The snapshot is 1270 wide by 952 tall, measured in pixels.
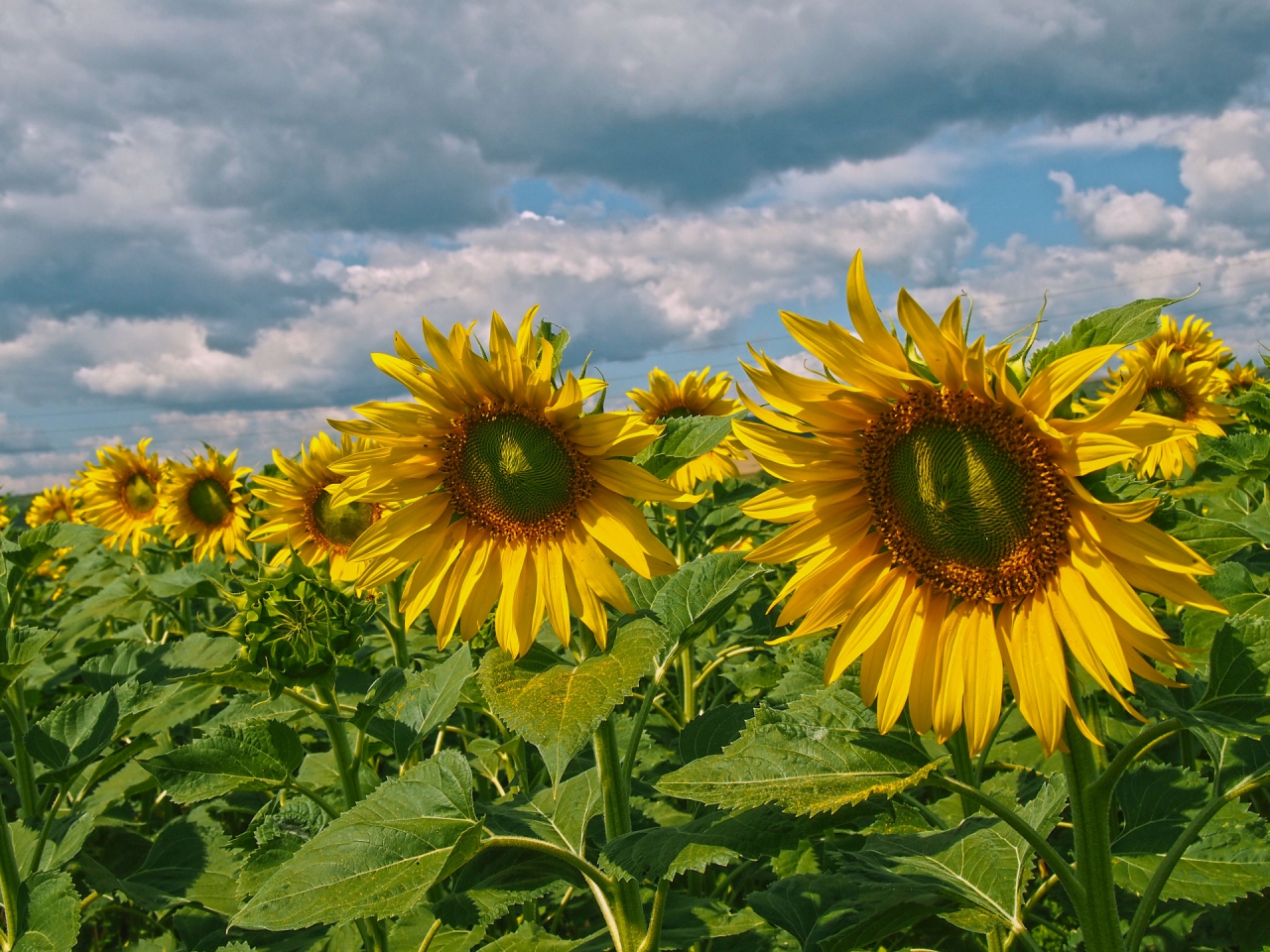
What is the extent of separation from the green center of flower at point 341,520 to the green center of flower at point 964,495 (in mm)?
3231

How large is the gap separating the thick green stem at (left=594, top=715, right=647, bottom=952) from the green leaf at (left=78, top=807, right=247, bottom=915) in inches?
58.8

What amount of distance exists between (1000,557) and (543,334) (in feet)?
4.07

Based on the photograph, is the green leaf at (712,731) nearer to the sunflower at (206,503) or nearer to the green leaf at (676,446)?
the green leaf at (676,446)

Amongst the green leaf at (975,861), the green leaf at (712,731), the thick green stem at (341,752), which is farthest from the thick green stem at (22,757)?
the green leaf at (975,861)

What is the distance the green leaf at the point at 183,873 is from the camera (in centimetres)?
300

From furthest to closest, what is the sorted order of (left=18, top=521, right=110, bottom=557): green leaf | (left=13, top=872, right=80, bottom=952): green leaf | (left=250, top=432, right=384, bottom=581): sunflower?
1. (left=250, top=432, right=384, bottom=581): sunflower
2. (left=18, top=521, right=110, bottom=557): green leaf
3. (left=13, top=872, right=80, bottom=952): green leaf

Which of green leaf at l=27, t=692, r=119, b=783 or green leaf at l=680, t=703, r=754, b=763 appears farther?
green leaf at l=27, t=692, r=119, b=783

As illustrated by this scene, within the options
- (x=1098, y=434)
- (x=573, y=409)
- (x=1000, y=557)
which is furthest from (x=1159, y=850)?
(x=573, y=409)

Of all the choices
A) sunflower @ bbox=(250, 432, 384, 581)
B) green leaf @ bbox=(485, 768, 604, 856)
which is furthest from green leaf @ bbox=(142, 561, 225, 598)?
green leaf @ bbox=(485, 768, 604, 856)

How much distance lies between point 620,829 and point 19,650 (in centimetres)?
214

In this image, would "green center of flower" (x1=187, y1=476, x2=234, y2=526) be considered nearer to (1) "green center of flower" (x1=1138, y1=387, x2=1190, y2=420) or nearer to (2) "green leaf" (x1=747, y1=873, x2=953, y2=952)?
(2) "green leaf" (x1=747, y1=873, x2=953, y2=952)

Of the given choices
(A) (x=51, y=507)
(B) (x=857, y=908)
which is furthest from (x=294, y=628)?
(A) (x=51, y=507)

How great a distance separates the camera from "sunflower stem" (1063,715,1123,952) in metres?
1.61

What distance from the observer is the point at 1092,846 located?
64.4 inches
